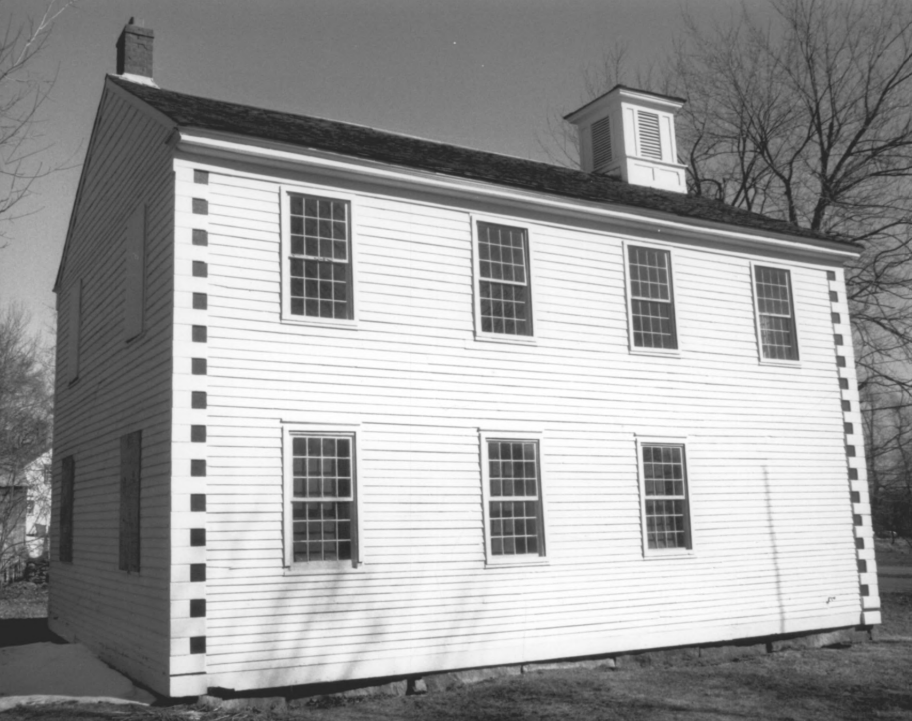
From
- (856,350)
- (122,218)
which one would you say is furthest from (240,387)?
(856,350)

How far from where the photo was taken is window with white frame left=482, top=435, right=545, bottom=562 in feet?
45.0

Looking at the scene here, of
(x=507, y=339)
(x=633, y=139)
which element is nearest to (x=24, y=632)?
(x=507, y=339)

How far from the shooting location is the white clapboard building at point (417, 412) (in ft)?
38.8

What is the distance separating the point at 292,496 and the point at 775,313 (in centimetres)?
1001

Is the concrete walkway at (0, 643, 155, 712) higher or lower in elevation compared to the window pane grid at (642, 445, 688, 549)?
lower

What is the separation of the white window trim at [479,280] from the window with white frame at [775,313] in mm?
4956

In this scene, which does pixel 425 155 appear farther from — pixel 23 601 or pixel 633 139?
pixel 23 601

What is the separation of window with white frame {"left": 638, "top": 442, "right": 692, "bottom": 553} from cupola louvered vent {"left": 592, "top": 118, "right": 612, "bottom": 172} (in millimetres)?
7967

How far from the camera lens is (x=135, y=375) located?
521 inches

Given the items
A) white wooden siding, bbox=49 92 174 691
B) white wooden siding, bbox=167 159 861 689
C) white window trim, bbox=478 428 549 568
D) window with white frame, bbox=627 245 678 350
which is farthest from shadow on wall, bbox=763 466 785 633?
white wooden siding, bbox=49 92 174 691

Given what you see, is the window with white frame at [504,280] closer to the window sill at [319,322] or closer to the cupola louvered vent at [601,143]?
the window sill at [319,322]

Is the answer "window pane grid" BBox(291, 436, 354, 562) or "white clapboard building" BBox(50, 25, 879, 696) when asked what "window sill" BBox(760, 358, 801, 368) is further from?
"window pane grid" BBox(291, 436, 354, 562)

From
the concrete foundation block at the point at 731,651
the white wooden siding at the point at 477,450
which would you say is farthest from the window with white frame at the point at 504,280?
the concrete foundation block at the point at 731,651

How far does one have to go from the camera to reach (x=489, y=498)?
13.6 meters
